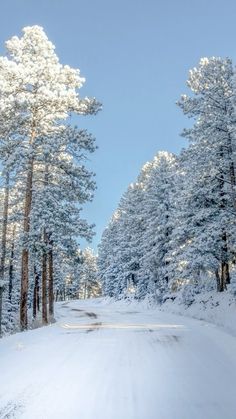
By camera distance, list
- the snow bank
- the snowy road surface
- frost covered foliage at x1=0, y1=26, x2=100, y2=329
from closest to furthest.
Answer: the snowy road surface
the snow bank
frost covered foliage at x1=0, y1=26, x2=100, y2=329

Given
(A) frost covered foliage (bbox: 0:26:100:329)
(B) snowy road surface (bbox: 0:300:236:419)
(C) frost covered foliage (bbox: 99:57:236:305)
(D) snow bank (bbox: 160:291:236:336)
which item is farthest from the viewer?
(C) frost covered foliage (bbox: 99:57:236:305)

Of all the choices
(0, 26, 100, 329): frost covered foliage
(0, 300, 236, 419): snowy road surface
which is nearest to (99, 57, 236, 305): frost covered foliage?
(0, 26, 100, 329): frost covered foliage

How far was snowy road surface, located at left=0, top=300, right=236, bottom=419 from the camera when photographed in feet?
20.2

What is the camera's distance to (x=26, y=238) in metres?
20.3

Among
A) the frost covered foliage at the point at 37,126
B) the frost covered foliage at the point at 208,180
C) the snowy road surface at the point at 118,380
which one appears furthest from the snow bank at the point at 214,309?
the frost covered foliage at the point at 37,126

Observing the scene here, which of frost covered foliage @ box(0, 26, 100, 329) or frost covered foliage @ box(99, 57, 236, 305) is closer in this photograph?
frost covered foliage @ box(0, 26, 100, 329)

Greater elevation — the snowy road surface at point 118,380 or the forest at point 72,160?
the forest at point 72,160

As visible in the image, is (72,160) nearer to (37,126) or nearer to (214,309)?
(37,126)

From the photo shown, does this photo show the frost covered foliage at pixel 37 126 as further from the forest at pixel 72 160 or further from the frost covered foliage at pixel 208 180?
the frost covered foliage at pixel 208 180

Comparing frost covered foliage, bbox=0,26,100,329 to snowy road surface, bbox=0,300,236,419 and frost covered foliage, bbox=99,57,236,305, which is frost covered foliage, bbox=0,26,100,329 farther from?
snowy road surface, bbox=0,300,236,419

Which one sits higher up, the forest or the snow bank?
the forest

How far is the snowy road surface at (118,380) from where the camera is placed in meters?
6.16

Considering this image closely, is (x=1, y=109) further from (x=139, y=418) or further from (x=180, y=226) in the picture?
(x=139, y=418)

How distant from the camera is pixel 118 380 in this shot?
8.07 meters
